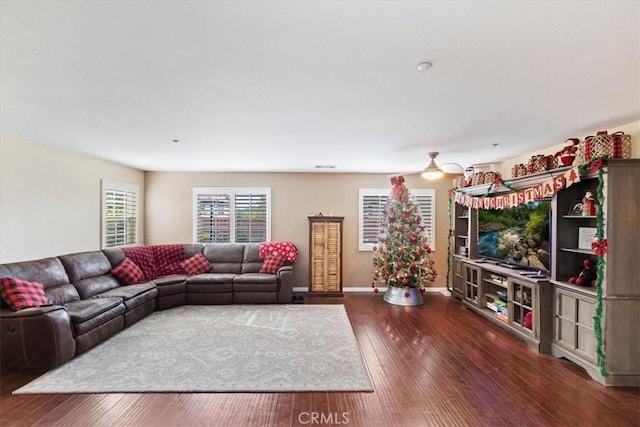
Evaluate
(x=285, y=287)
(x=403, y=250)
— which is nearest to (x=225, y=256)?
(x=285, y=287)

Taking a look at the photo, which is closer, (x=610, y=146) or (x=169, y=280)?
(x=610, y=146)

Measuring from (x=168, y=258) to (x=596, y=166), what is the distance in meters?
6.51

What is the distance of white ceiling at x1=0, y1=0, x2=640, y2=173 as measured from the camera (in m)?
1.47

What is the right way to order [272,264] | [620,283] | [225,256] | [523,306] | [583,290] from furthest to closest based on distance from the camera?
[225,256] → [272,264] → [523,306] → [583,290] → [620,283]

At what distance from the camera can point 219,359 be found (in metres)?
3.22

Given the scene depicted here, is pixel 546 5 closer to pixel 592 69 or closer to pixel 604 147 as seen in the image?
pixel 592 69

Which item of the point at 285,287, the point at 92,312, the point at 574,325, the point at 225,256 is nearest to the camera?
the point at 574,325

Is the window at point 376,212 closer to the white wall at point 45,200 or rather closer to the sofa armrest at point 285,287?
the sofa armrest at point 285,287

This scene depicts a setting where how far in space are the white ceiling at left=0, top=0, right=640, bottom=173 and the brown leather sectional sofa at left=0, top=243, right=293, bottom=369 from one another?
1858 mm

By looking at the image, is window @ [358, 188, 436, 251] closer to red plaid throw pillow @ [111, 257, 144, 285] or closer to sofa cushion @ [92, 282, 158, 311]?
sofa cushion @ [92, 282, 158, 311]

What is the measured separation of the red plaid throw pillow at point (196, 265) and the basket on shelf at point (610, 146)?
5911 mm

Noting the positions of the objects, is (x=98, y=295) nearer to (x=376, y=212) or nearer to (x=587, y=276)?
(x=376, y=212)

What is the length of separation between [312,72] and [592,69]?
1892 mm

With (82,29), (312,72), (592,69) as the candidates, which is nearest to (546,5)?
(592,69)
